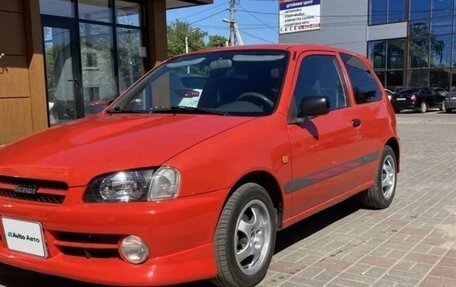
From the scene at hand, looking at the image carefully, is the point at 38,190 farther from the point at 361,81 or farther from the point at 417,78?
the point at 417,78

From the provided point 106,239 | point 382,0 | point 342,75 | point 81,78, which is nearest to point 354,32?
point 382,0

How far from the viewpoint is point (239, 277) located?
3646 millimetres

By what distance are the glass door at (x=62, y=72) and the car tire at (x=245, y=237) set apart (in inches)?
293

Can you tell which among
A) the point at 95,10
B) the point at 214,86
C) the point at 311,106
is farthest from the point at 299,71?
the point at 95,10

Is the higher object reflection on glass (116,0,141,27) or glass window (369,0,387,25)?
glass window (369,0,387,25)

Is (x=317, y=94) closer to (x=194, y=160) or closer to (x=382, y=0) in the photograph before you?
(x=194, y=160)

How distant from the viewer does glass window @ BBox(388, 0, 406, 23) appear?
3906 centimetres

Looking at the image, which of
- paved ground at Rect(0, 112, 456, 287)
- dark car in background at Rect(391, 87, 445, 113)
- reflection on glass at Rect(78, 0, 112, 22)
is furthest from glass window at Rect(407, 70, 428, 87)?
paved ground at Rect(0, 112, 456, 287)

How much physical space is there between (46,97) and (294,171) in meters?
7.10

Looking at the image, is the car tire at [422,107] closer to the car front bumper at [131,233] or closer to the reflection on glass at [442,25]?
the reflection on glass at [442,25]

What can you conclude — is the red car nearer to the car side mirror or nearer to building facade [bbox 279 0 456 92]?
the car side mirror

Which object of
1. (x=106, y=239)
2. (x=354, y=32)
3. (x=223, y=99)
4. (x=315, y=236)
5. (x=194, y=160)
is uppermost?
(x=354, y=32)

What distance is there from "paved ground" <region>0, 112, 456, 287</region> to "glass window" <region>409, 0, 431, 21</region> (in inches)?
1342

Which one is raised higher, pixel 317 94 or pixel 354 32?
pixel 354 32
